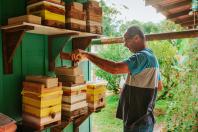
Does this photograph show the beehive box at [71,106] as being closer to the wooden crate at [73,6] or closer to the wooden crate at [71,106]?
the wooden crate at [71,106]

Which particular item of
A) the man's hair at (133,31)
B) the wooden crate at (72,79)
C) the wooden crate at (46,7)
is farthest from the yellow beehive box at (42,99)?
the man's hair at (133,31)

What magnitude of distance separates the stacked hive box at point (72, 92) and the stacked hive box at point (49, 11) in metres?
0.62

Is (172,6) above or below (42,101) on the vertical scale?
above

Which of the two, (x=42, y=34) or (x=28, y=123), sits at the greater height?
(x=42, y=34)

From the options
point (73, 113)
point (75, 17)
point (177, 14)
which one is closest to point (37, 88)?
point (73, 113)

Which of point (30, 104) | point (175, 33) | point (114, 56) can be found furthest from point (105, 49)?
point (30, 104)

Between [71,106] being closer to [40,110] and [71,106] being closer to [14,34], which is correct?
[40,110]

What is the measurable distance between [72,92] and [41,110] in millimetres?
483

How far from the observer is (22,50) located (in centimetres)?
285

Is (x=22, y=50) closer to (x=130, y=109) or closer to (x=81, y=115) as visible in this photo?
(x=81, y=115)

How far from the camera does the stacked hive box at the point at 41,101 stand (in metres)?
2.51

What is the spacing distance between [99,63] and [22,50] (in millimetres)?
936


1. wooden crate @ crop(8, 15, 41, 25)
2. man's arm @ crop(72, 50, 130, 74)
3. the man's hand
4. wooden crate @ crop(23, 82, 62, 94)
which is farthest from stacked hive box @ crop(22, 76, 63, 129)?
wooden crate @ crop(8, 15, 41, 25)

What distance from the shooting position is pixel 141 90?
9.18ft
